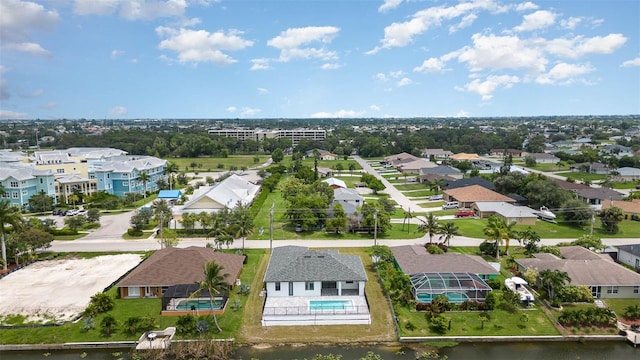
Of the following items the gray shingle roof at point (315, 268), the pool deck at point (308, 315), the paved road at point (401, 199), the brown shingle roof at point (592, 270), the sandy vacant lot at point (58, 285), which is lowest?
the pool deck at point (308, 315)

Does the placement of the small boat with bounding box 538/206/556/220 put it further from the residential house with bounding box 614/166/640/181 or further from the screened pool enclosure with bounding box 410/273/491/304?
the residential house with bounding box 614/166/640/181

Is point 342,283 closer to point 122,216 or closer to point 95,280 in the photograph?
point 95,280

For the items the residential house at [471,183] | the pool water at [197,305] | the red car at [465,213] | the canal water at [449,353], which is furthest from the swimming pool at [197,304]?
the residential house at [471,183]

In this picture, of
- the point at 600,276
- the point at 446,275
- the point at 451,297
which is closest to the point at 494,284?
the point at 446,275

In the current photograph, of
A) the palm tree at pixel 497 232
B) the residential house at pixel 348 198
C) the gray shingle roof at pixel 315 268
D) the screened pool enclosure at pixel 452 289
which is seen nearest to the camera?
the screened pool enclosure at pixel 452 289

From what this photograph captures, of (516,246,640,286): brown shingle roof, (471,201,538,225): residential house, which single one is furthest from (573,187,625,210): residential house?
(516,246,640,286): brown shingle roof

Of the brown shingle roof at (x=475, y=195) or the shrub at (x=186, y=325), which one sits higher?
the brown shingle roof at (x=475, y=195)

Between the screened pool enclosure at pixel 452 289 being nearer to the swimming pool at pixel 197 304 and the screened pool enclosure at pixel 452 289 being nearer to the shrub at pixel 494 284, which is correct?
the shrub at pixel 494 284

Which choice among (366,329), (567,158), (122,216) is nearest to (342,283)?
(366,329)
